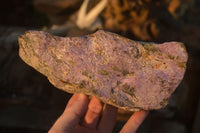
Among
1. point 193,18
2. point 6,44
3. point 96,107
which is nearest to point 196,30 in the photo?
point 193,18

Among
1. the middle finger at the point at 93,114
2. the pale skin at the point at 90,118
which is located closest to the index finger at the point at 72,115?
the pale skin at the point at 90,118

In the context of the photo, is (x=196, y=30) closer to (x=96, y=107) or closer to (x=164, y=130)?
(x=164, y=130)

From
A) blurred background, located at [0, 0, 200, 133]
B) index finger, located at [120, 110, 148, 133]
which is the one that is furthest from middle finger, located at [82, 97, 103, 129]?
blurred background, located at [0, 0, 200, 133]

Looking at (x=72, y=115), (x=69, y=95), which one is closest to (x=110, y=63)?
(x=72, y=115)

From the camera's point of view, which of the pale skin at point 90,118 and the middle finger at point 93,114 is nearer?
the pale skin at point 90,118

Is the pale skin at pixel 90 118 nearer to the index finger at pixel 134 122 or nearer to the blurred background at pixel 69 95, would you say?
the index finger at pixel 134 122

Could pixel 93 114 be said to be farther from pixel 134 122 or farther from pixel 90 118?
pixel 134 122

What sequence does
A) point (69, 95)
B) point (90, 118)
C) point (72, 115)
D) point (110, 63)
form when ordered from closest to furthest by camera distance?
point (110, 63), point (72, 115), point (90, 118), point (69, 95)
